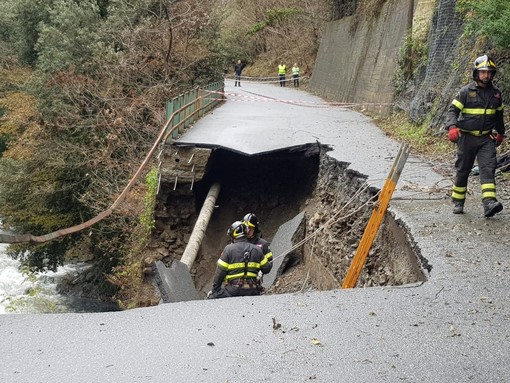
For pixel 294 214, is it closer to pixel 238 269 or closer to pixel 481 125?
pixel 238 269

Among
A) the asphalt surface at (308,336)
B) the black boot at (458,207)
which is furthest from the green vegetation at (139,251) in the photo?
the asphalt surface at (308,336)

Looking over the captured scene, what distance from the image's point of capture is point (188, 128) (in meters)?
16.4

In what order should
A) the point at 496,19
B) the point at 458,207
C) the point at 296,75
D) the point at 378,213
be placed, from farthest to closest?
the point at 296,75, the point at 496,19, the point at 458,207, the point at 378,213

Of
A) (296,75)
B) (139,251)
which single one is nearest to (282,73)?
(296,75)

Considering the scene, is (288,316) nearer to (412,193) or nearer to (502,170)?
(412,193)

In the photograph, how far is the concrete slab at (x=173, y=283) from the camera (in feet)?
21.0

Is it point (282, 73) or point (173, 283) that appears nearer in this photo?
point (173, 283)

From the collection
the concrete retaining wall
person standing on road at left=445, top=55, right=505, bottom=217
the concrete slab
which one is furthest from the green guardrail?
person standing on road at left=445, top=55, right=505, bottom=217

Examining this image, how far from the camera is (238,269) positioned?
269 inches

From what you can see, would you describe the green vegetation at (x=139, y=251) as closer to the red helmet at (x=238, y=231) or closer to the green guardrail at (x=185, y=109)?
the green guardrail at (x=185, y=109)

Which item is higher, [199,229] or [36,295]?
[199,229]

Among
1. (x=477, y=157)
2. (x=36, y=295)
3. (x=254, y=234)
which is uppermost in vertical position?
(x=477, y=157)

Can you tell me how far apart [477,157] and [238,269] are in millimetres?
3271

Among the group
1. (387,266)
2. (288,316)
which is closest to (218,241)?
(387,266)
